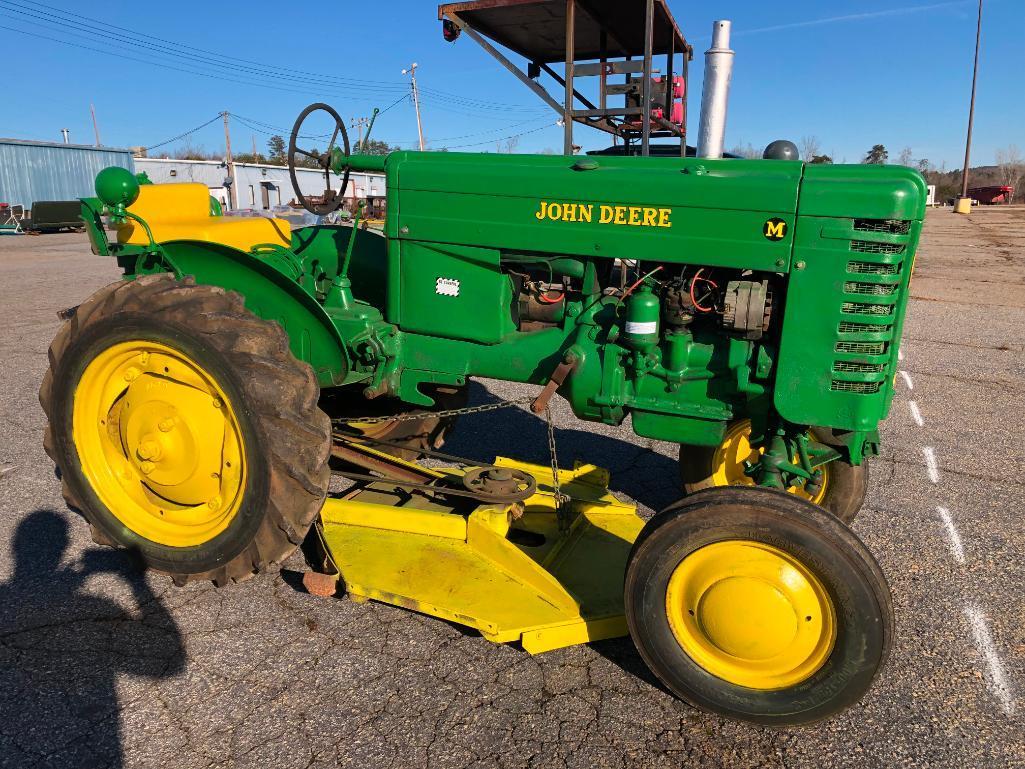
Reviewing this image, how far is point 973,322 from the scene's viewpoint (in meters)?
9.55

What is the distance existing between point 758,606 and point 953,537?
2040mm

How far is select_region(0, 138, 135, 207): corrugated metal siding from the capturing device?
3006cm

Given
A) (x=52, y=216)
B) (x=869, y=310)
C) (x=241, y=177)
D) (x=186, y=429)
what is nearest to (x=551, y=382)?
(x=869, y=310)

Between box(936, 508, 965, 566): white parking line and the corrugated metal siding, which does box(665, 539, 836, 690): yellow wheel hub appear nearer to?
box(936, 508, 965, 566): white parking line

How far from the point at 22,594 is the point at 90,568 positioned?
28 cm

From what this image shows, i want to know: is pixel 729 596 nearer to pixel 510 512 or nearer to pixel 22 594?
pixel 510 512

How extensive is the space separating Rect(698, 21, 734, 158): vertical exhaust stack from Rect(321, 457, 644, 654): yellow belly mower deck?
1.72 m

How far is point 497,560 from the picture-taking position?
115 inches

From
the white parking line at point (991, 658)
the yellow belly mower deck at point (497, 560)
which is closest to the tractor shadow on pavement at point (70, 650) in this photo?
the yellow belly mower deck at point (497, 560)

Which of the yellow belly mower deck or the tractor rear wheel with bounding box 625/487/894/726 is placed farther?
the yellow belly mower deck

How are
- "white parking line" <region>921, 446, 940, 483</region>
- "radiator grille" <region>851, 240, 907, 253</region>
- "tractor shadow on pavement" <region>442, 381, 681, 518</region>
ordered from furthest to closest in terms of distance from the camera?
"white parking line" <region>921, 446, 940, 483</region>, "tractor shadow on pavement" <region>442, 381, 681, 518</region>, "radiator grille" <region>851, 240, 907, 253</region>

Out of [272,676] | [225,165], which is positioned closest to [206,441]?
[272,676]

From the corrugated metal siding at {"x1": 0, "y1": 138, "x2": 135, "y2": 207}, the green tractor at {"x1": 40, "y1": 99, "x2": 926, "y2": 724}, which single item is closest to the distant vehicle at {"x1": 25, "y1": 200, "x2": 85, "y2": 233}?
the corrugated metal siding at {"x1": 0, "y1": 138, "x2": 135, "y2": 207}

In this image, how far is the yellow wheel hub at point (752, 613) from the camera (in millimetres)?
2301
